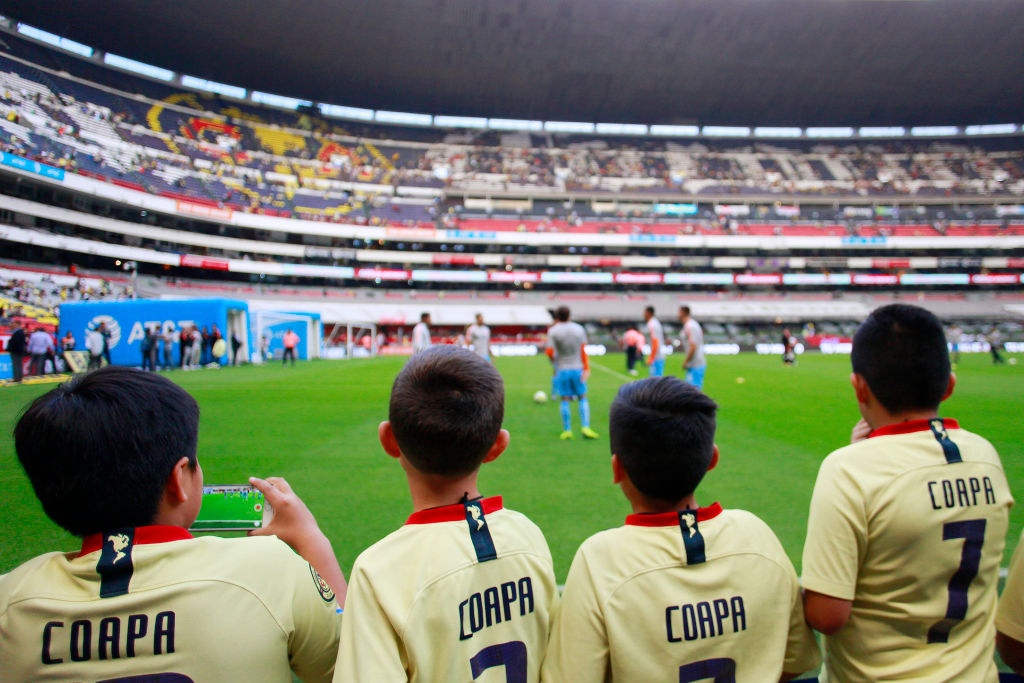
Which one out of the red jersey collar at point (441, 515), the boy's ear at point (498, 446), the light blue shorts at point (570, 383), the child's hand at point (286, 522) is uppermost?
the boy's ear at point (498, 446)

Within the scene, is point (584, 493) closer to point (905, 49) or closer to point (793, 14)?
point (793, 14)

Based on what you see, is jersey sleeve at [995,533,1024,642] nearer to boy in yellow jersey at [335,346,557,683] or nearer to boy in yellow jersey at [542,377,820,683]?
boy in yellow jersey at [542,377,820,683]

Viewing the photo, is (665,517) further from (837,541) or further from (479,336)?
(479,336)

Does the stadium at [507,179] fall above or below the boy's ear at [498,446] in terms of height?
above

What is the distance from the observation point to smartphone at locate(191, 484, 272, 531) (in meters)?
1.51

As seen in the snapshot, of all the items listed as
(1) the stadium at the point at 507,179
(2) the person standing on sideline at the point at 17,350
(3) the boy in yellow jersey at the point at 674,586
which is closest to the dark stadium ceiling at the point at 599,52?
(1) the stadium at the point at 507,179

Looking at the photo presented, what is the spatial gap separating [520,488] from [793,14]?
48986 millimetres

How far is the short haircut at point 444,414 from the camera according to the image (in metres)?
1.41

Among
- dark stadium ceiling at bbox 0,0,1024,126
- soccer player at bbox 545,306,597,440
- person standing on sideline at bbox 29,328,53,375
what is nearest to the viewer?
soccer player at bbox 545,306,597,440

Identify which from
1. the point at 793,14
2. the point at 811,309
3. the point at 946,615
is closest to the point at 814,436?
the point at 946,615

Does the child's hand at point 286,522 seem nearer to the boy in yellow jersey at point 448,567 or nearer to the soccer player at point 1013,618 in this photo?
the boy in yellow jersey at point 448,567

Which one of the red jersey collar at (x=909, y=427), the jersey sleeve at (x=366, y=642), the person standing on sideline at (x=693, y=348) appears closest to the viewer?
the jersey sleeve at (x=366, y=642)

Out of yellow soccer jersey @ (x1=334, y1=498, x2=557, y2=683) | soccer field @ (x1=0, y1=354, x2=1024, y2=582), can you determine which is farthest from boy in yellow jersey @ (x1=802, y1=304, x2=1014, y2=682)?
soccer field @ (x1=0, y1=354, x2=1024, y2=582)

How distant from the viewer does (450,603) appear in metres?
1.25
